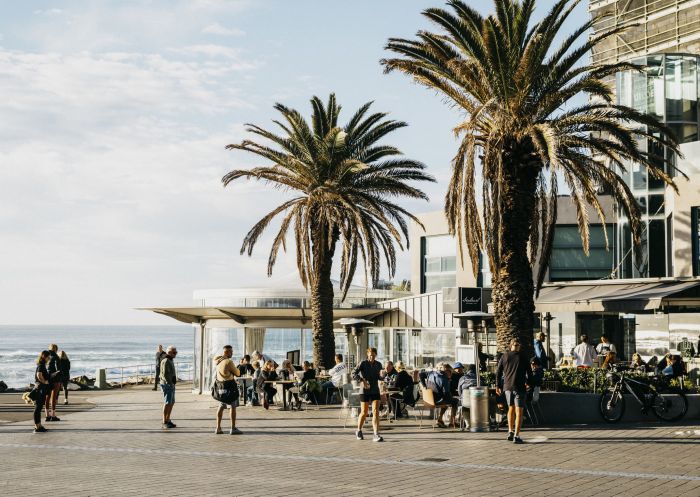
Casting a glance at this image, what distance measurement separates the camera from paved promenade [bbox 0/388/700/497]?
10.6 m

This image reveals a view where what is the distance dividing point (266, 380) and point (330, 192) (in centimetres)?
711

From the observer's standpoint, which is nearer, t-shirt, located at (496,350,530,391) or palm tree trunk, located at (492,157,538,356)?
t-shirt, located at (496,350,530,391)

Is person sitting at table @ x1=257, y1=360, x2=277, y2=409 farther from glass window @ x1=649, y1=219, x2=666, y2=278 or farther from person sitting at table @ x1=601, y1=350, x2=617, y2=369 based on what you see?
glass window @ x1=649, y1=219, x2=666, y2=278

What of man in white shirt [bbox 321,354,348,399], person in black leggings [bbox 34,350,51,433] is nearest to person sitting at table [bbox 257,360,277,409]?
man in white shirt [bbox 321,354,348,399]

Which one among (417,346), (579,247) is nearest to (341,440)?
(417,346)

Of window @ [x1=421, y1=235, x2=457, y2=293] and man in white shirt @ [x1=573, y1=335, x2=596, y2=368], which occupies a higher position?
window @ [x1=421, y1=235, x2=457, y2=293]

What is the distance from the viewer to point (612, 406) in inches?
715

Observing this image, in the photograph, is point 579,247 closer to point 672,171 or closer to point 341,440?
point 672,171

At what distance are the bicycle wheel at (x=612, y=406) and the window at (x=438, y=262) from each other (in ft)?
73.5

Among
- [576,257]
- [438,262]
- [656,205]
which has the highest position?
[656,205]

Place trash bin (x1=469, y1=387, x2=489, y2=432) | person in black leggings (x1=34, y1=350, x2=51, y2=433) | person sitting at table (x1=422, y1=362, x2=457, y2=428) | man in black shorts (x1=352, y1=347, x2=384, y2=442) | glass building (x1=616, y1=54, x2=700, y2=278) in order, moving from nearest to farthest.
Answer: man in black shorts (x1=352, y1=347, x2=384, y2=442) < trash bin (x1=469, y1=387, x2=489, y2=432) < person in black leggings (x1=34, y1=350, x2=51, y2=433) < person sitting at table (x1=422, y1=362, x2=457, y2=428) < glass building (x1=616, y1=54, x2=700, y2=278)

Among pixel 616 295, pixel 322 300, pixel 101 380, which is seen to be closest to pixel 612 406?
pixel 616 295

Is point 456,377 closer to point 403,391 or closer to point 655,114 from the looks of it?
point 403,391

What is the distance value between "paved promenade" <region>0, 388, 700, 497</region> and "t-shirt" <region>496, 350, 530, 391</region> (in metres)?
0.98
